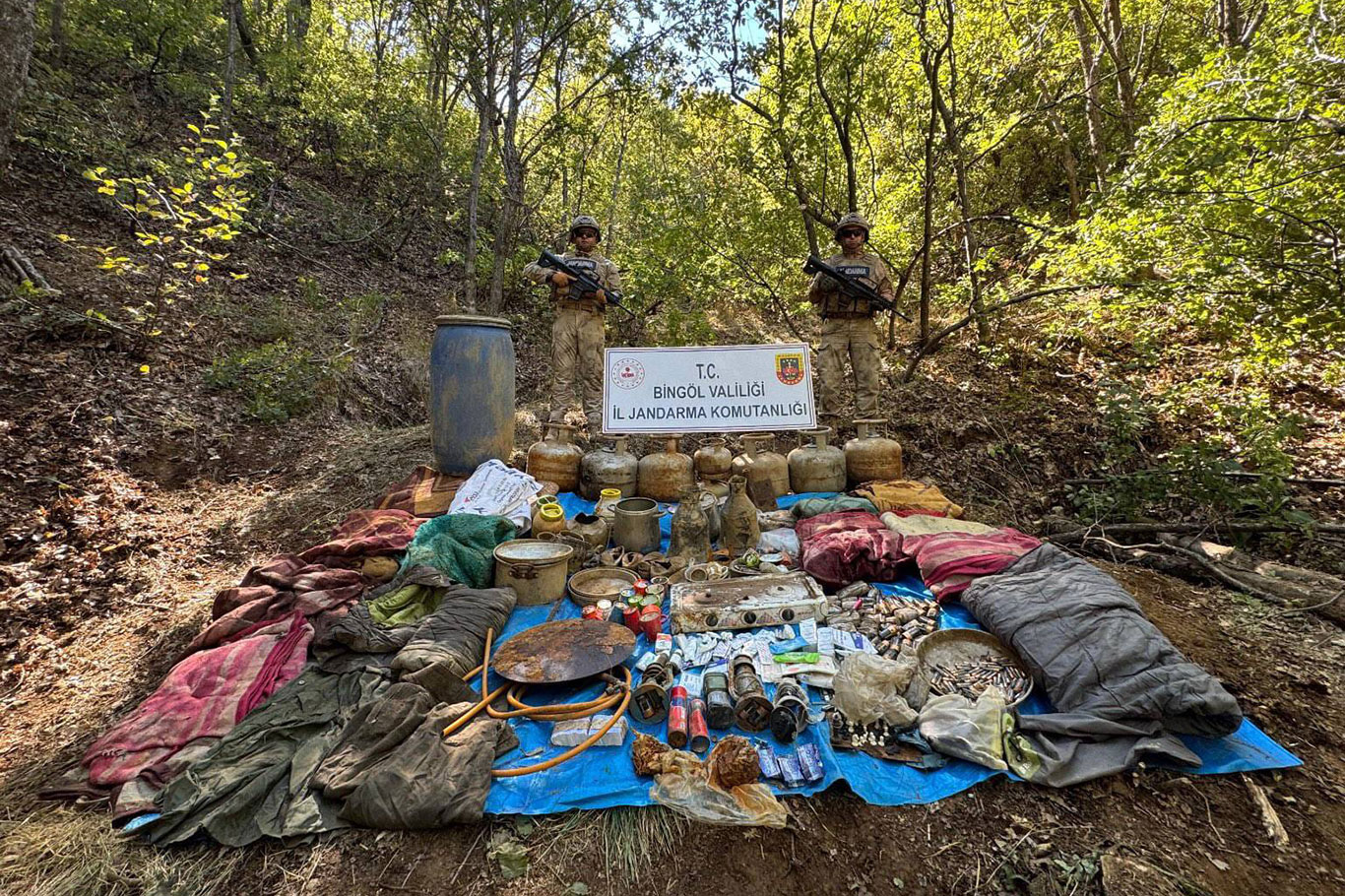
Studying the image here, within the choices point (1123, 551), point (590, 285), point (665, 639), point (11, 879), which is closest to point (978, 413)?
point (1123, 551)

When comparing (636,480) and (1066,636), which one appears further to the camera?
(636,480)

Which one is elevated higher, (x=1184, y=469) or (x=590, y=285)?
(x=590, y=285)

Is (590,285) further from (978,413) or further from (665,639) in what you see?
(978,413)

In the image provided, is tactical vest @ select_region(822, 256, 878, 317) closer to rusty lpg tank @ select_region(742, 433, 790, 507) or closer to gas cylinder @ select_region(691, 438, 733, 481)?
rusty lpg tank @ select_region(742, 433, 790, 507)

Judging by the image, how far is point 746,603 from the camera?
Answer: 2.84 metres

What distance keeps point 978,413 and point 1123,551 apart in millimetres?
2407

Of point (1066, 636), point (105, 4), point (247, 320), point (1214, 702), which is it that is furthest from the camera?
point (105, 4)

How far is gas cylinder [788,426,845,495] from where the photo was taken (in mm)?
4461

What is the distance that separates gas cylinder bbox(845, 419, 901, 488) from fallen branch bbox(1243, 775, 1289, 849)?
283 cm

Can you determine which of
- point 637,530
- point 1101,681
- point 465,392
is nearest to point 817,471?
point 637,530

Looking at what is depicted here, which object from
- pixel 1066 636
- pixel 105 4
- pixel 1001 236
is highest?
pixel 105 4

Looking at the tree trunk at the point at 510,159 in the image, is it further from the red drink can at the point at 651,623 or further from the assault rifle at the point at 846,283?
the red drink can at the point at 651,623

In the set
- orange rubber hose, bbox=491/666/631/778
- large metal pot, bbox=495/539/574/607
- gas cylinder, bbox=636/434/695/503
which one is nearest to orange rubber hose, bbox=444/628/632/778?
orange rubber hose, bbox=491/666/631/778

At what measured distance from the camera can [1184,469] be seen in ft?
12.6
